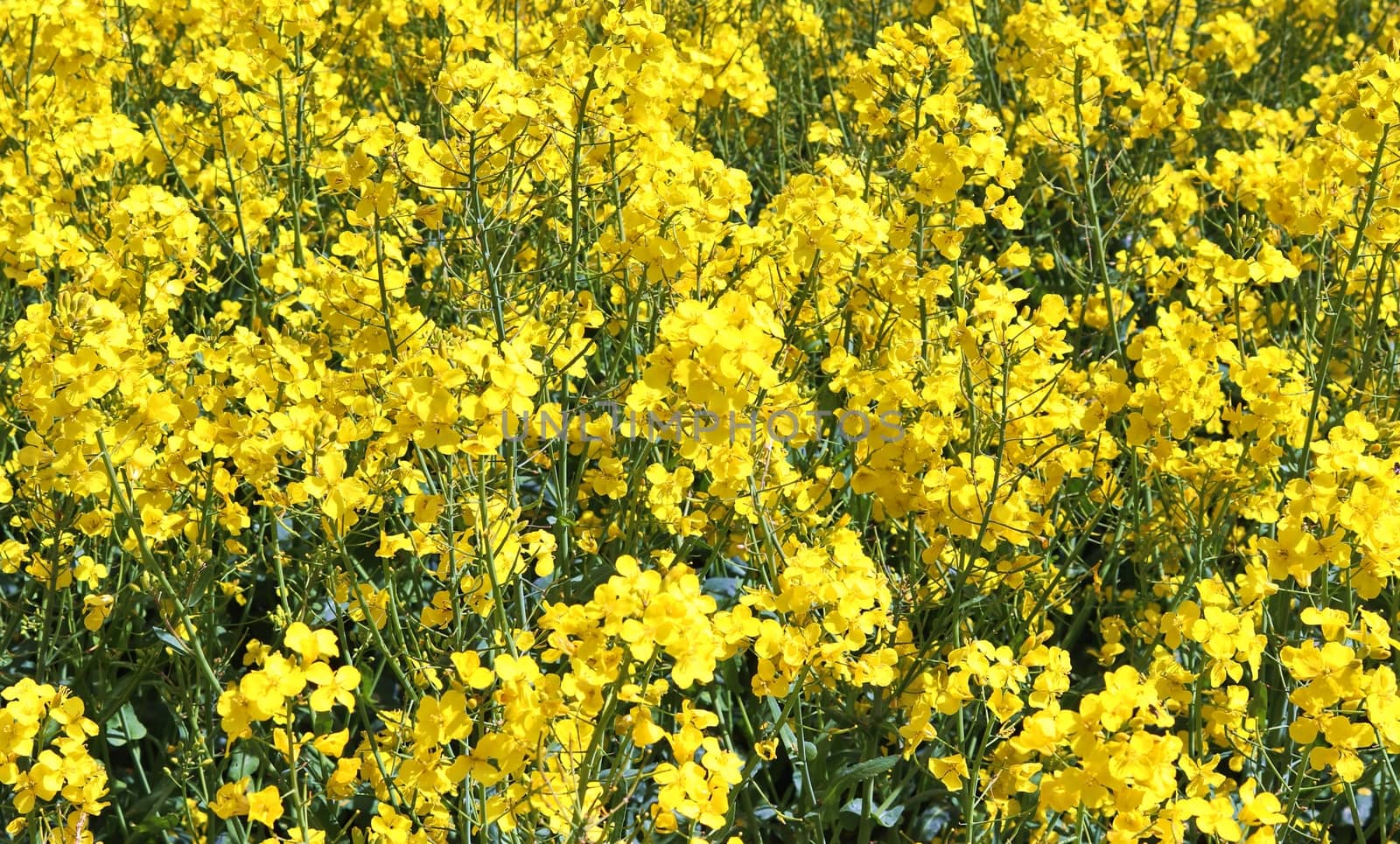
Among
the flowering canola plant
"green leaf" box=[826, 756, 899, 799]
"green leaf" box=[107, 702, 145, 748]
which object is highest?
the flowering canola plant

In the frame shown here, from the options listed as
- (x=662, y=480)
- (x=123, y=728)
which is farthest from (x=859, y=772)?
(x=123, y=728)

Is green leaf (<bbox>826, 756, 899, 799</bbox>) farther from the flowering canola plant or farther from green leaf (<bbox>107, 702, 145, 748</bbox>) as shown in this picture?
green leaf (<bbox>107, 702, 145, 748</bbox>)

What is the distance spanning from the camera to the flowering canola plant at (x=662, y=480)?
2.08m

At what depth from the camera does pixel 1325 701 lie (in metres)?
2.08

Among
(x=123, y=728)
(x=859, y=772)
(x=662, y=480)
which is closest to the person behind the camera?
(x=662, y=480)

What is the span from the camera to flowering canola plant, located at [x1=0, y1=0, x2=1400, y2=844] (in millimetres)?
2080

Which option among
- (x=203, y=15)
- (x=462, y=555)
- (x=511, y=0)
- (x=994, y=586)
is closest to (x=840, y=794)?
(x=994, y=586)

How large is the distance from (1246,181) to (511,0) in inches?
113

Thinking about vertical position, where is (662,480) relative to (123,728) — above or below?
above

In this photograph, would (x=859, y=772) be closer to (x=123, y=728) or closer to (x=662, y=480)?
(x=662, y=480)

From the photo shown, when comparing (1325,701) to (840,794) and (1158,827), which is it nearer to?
(1158,827)

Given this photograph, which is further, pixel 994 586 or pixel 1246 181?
pixel 1246 181

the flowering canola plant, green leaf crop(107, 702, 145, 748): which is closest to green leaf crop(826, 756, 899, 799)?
the flowering canola plant

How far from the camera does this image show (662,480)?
8.83 ft
